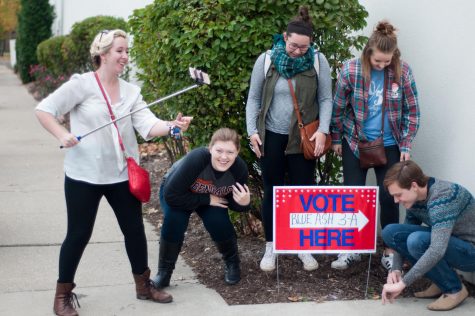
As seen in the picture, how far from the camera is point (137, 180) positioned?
4445mm

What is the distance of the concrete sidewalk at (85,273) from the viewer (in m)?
4.71

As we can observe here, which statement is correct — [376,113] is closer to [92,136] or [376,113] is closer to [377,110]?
[377,110]

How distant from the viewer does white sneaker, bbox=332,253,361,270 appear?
5.30 meters

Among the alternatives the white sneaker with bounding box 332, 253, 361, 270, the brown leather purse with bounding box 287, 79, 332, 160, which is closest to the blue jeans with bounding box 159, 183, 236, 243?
the brown leather purse with bounding box 287, 79, 332, 160

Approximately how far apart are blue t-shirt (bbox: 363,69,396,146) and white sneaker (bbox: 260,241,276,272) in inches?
38.5

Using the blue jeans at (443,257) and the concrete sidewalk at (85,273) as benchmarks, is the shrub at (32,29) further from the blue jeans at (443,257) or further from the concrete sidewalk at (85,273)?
the blue jeans at (443,257)

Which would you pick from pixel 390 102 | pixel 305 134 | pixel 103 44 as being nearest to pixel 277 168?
pixel 305 134

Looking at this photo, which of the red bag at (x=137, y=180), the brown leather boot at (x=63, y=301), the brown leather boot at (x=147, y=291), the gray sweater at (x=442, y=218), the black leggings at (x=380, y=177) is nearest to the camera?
the gray sweater at (x=442, y=218)

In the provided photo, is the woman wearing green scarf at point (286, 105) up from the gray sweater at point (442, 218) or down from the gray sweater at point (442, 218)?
up

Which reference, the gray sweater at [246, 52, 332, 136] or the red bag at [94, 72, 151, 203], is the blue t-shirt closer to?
the gray sweater at [246, 52, 332, 136]

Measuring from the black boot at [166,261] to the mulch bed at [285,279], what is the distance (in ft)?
0.99

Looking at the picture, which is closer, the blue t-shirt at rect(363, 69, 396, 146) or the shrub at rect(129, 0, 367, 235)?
the blue t-shirt at rect(363, 69, 396, 146)

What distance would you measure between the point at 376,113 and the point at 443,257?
1.08 m

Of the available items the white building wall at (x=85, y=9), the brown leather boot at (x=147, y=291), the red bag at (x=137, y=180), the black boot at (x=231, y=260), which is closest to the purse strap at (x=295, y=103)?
the black boot at (x=231, y=260)
